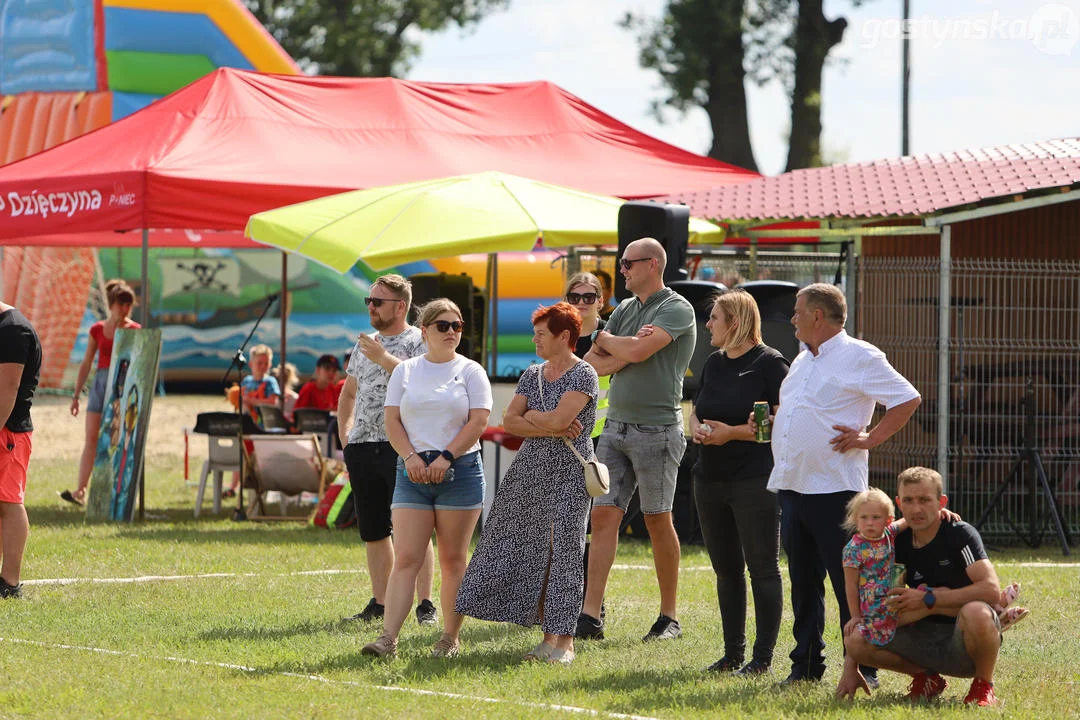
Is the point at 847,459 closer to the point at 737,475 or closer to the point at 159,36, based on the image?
the point at 737,475

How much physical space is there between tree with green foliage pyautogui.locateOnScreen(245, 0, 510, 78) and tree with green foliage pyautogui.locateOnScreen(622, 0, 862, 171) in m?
11.0

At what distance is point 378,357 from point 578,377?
46.9 inches

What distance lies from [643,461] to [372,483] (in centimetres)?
141

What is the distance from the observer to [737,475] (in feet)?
21.5

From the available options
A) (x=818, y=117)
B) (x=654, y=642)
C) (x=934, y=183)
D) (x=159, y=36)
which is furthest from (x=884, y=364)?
(x=818, y=117)

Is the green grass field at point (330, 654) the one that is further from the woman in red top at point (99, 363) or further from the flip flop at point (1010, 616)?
the woman in red top at point (99, 363)

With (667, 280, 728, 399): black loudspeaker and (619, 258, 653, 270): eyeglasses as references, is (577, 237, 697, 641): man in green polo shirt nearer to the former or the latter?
(619, 258, 653, 270): eyeglasses

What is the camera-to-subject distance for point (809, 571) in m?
6.34

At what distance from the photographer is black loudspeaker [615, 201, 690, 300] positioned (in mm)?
9711

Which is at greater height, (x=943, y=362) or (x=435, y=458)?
(x=943, y=362)

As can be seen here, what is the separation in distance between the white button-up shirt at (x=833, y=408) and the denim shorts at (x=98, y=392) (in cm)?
820

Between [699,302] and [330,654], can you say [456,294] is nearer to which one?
[699,302]

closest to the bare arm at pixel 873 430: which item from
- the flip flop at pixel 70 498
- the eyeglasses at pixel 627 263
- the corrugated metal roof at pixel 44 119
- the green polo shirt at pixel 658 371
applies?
the green polo shirt at pixel 658 371

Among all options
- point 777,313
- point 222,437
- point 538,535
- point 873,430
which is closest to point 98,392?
point 222,437
